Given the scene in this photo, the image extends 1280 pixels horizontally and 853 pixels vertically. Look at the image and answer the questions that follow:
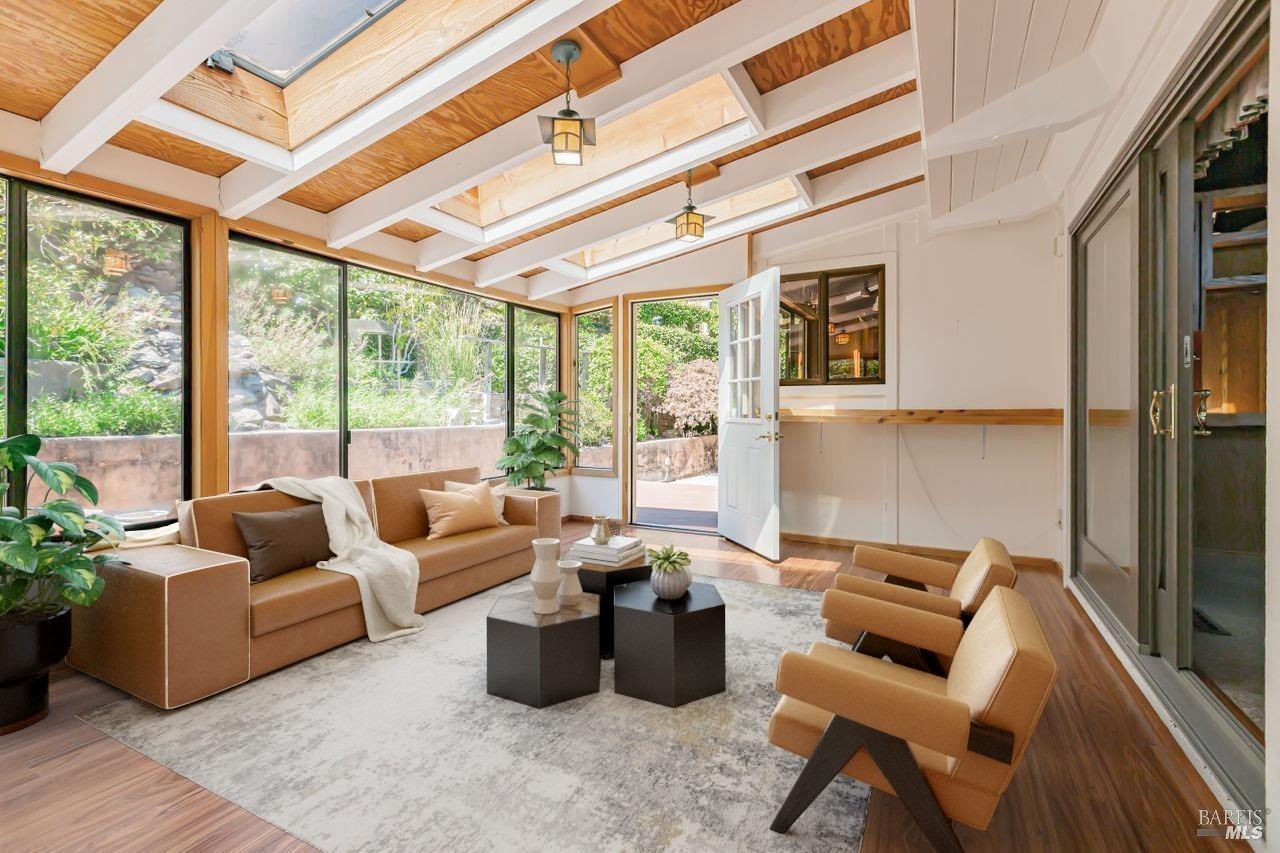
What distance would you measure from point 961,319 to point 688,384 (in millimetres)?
6355

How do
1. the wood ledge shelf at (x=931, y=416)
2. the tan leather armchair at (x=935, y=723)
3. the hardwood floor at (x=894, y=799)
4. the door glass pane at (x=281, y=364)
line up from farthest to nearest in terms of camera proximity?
1. the wood ledge shelf at (x=931, y=416)
2. the door glass pane at (x=281, y=364)
3. the hardwood floor at (x=894, y=799)
4. the tan leather armchair at (x=935, y=723)

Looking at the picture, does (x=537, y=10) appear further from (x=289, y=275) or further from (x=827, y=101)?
(x=289, y=275)

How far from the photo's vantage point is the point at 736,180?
4.22 meters

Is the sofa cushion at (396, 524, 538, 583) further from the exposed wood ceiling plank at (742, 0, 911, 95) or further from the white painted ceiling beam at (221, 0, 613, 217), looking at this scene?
the exposed wood ceiling plank at (742, 0, 911, 95)

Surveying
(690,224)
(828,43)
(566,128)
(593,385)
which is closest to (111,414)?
(566,128)

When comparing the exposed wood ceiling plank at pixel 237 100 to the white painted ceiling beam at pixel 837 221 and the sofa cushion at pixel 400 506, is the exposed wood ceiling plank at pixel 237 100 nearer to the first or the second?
the sofa cushion at pixel 400 506

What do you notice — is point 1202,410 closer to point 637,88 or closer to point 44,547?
point 637,88

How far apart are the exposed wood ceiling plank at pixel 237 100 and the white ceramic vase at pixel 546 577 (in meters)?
2.39

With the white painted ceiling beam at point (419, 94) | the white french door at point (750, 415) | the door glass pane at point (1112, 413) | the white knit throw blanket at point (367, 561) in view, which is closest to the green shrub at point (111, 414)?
the white knit throw blanket at point (367, 561)

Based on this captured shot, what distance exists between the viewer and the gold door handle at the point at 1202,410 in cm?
201

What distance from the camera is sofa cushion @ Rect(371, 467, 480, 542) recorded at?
3908 mm

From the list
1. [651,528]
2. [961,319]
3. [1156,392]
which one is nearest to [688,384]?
[651,528]

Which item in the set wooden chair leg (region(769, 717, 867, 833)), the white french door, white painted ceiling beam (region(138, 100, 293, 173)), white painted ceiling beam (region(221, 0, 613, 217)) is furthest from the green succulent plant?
white painted ceiling beam (region(138, 100, 293, 173))

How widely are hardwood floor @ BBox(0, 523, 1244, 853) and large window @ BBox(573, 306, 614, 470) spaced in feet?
14.6
